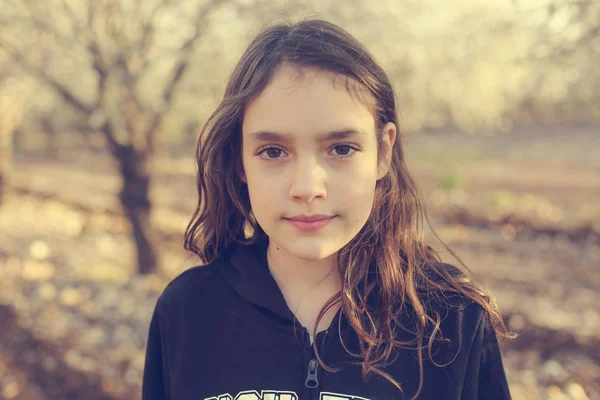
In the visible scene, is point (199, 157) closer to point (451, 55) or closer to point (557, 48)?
point (557, 48)

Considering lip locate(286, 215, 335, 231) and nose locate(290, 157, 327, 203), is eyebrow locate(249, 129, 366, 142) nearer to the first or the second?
nose locate(290, 157, 327, 203)

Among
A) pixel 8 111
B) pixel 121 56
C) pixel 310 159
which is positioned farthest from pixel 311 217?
pixel 8 111

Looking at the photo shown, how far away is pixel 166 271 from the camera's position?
6.05 metres

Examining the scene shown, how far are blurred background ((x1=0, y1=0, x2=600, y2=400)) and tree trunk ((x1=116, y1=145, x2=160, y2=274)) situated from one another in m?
0.01

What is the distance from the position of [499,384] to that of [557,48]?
315 cm

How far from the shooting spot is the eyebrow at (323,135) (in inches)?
62.0

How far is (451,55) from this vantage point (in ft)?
24.8

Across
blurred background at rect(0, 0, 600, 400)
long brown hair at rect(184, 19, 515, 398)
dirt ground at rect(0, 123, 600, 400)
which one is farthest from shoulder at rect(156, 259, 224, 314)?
dirt ground at rect(0, 123, 600, 400)

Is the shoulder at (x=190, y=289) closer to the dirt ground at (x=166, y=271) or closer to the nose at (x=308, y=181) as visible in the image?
the nose at (x=308, y=181)

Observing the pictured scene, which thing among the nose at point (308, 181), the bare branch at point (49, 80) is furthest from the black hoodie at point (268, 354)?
the bare branch at point (49, 80)

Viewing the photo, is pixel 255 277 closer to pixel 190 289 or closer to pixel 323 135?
pixel 190 289

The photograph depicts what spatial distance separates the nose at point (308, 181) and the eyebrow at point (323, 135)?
0.06 m

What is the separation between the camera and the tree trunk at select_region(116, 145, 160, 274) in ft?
18.8

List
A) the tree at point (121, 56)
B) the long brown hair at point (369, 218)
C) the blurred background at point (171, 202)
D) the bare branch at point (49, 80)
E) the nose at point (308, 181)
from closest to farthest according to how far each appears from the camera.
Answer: the nose at point (308, 181), the long brown hair at point (369, 218), the blurred background at point (171, 202), the tree at point (121, 56), the bare branch at point (49, 80)
